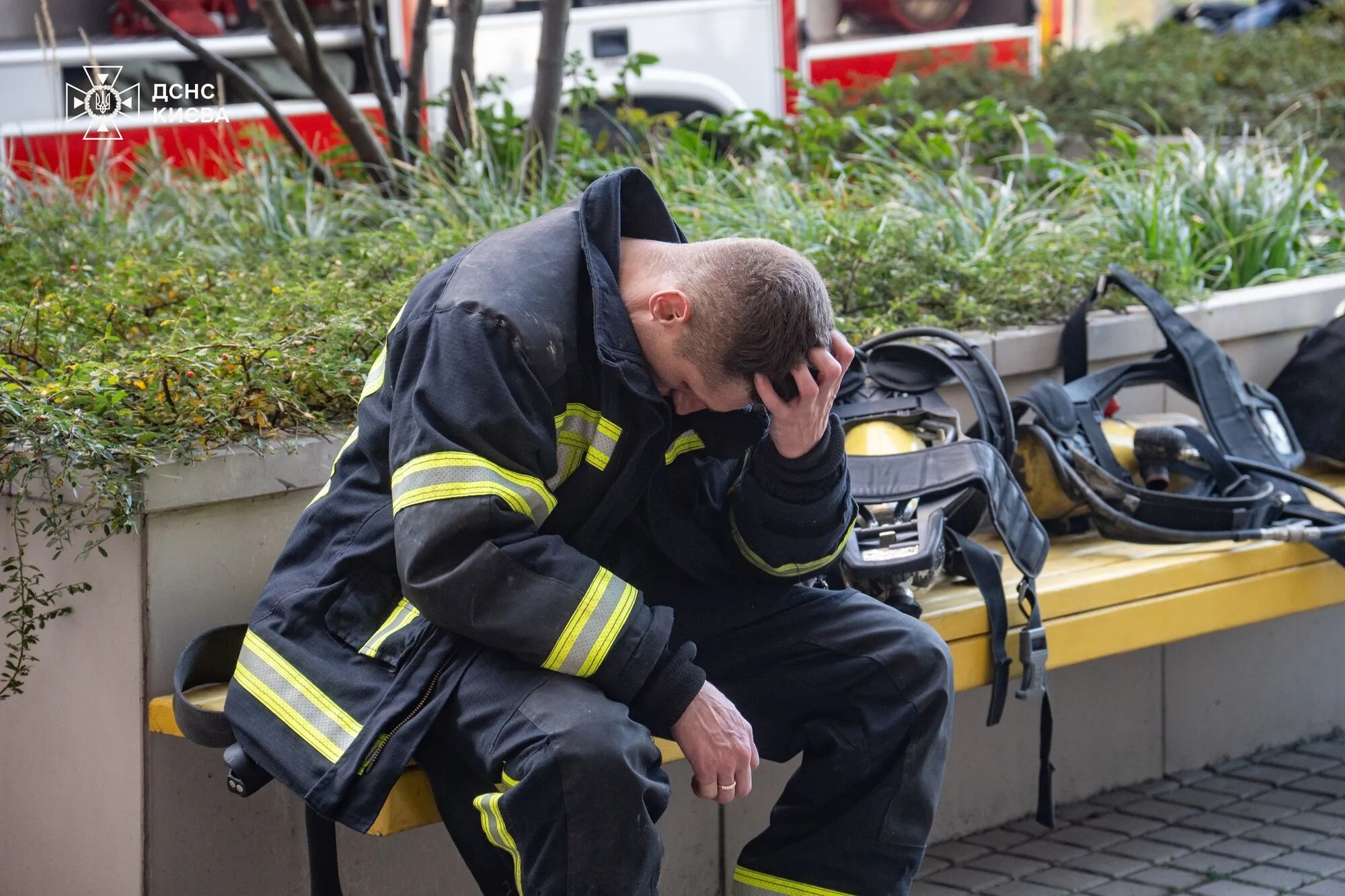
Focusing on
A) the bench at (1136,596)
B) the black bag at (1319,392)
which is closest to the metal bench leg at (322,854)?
the bench at (1136,596)

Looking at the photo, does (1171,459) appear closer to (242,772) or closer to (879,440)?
(879,440)

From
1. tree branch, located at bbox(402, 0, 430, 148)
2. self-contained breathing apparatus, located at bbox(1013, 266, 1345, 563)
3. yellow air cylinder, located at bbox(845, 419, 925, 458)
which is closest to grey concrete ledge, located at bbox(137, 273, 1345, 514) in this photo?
self-contained breathing apparatus, located at bbox(1013, 266, 1345, 563)

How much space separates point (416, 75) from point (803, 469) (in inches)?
142

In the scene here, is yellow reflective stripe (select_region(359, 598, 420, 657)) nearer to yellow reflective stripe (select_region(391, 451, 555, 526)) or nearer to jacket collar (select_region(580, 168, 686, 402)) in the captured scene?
yellow reflective stripe (select_region(391, 451, 555, 526))

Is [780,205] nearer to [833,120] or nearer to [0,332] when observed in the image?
[833,120]

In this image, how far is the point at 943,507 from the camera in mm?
3164

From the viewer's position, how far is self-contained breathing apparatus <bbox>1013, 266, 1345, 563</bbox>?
3635mm

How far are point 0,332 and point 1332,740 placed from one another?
371cm

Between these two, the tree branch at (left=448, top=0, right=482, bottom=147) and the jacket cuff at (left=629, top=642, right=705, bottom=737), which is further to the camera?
the tree branch at (left=448, top=0, right=482, bottom=147)

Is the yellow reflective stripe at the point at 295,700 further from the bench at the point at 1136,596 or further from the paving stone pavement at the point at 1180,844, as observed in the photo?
the paving stone pavement at the point at 1180,844

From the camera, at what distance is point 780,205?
5.16 meters

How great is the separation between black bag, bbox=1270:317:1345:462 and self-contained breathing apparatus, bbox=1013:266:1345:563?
0.22 m

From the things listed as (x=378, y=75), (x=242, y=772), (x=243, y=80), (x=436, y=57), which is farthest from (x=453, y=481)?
(x=436, y=57)

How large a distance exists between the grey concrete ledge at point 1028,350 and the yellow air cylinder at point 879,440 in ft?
2.27
